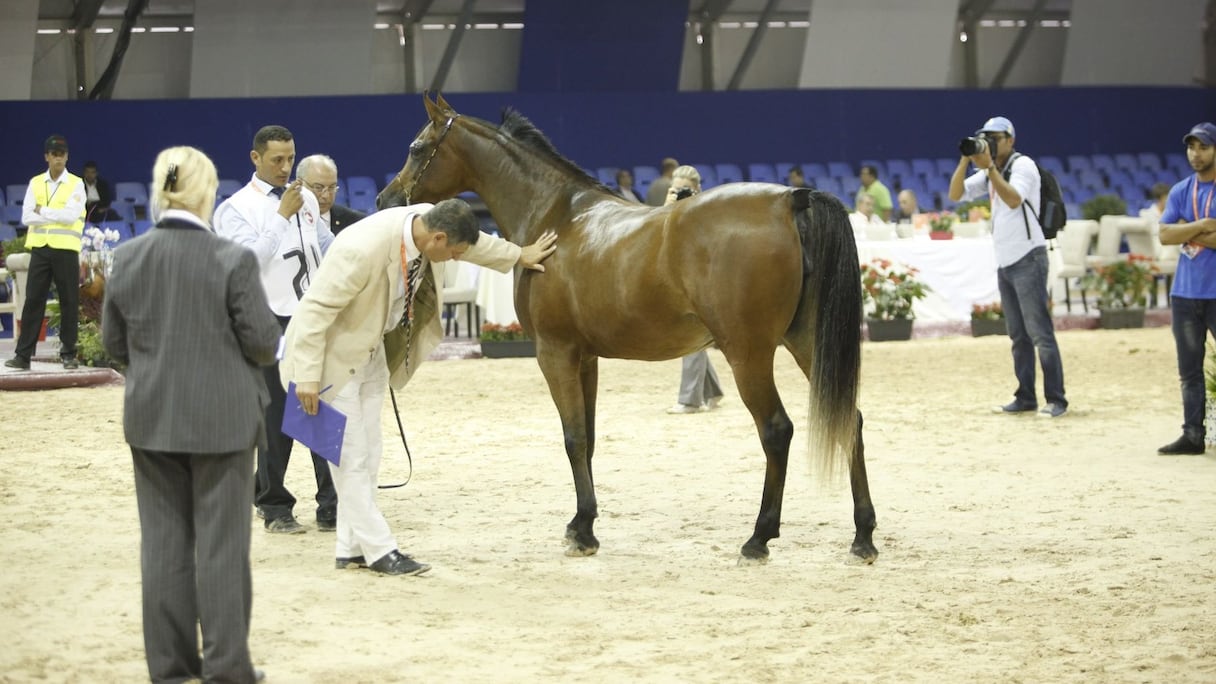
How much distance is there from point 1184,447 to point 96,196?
1473 centimetres

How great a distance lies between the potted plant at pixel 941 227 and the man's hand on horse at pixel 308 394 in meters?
12.6

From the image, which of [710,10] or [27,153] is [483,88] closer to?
[710,10]

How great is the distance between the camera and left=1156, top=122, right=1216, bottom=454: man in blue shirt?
8000 millimetres

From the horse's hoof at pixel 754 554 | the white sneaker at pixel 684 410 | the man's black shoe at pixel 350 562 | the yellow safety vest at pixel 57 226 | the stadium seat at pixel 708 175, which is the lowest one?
the man's black shoe at pixel 350 562

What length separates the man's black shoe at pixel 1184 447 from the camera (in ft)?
27.0

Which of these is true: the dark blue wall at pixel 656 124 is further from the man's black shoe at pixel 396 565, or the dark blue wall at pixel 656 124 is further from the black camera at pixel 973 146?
the man's black shoe at pixel 396 565

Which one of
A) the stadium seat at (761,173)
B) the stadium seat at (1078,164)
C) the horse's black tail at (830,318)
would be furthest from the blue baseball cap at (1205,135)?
the stadium seat at (1078,164)

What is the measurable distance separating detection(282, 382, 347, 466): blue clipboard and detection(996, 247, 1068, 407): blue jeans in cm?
576

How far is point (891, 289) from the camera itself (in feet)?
52.0

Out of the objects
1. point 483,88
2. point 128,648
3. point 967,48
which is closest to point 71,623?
point 128,648

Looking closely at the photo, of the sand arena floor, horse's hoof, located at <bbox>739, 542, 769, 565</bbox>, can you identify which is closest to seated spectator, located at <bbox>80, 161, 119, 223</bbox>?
the sand arena floor

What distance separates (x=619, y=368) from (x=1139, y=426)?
18.6ft

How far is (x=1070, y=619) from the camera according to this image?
487 cm

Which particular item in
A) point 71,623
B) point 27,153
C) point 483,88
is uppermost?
point 483,88
